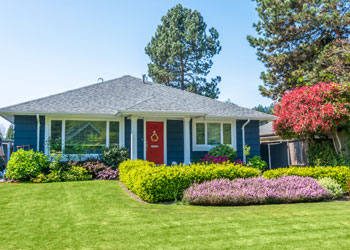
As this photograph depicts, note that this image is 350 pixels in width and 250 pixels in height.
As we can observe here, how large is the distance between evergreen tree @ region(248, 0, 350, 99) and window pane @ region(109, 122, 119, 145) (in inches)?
478

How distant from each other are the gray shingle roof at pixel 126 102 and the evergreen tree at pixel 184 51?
12.0 m

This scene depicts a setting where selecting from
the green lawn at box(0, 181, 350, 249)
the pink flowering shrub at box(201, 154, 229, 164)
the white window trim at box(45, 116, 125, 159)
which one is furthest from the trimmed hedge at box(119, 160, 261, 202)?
the white window trim at box(45, 116, 125, 159)

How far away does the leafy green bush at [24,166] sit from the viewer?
1051 centimetres

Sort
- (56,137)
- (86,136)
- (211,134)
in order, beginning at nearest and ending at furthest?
(56,137) → (86,136) → (211,134)

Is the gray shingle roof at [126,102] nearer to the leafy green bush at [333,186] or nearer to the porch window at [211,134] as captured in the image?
the porch window at [211,134]

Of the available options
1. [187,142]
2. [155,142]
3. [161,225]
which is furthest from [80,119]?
[161,225]

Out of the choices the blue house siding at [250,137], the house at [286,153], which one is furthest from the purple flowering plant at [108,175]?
the house at [286,153]

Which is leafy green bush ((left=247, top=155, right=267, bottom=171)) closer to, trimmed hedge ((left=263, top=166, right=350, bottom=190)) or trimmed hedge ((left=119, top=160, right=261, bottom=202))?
trimmed hedge ((left=263, top=166, right=350, bottom=190))

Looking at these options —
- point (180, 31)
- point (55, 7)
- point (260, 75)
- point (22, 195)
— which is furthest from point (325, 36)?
point (22, 195)

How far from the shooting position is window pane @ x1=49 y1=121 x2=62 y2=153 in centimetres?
1204

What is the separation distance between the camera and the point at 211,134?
1402cm

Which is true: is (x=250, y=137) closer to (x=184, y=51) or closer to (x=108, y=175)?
(x=108, y=175)

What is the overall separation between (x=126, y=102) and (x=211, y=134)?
14.2 feet

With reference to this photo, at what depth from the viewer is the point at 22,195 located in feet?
25.1
